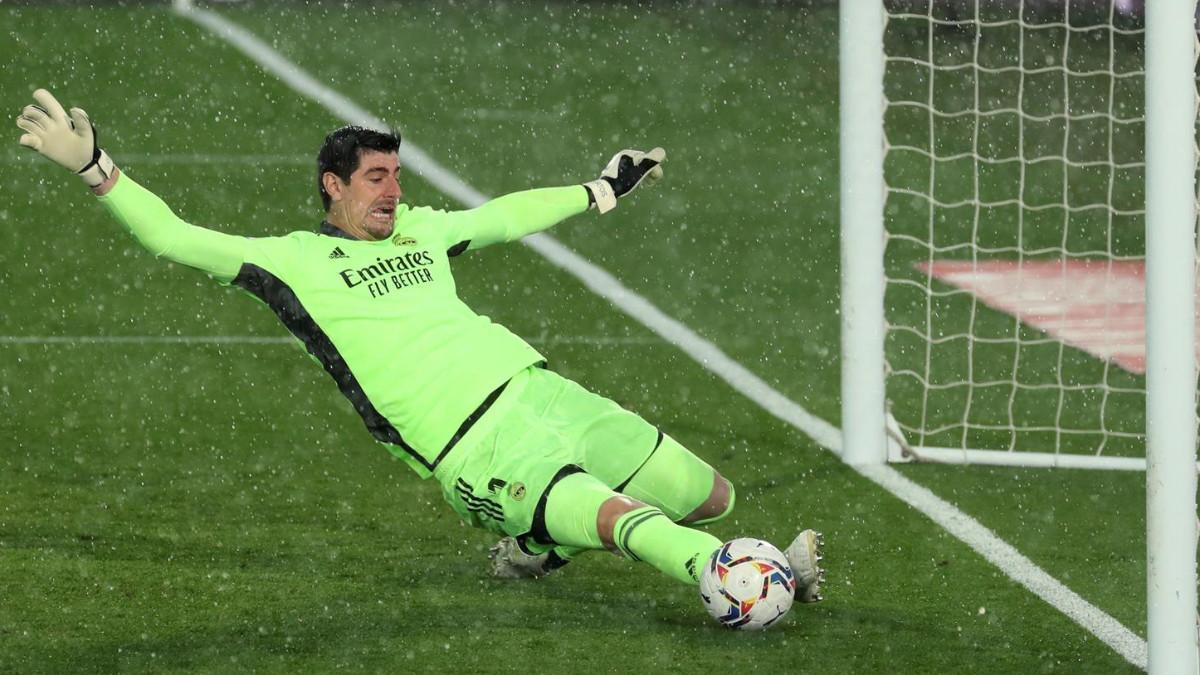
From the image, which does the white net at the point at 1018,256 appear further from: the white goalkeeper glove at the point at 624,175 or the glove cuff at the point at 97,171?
the glove cuff at the point at 97,171

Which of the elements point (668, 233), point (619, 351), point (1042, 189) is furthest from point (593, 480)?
point (1042, 189)

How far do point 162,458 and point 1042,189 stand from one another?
8074 mm

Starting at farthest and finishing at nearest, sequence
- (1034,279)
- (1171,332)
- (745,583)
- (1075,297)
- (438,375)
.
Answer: (1034,279) < (1075,297) < (438,375) < (745,583) < (1171,332)

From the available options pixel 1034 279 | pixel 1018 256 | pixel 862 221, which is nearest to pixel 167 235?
pixel 862 221

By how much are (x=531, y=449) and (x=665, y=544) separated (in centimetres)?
55

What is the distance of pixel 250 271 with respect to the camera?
637 centimetres

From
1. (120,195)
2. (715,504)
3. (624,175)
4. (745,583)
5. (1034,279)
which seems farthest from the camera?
(1034,279)

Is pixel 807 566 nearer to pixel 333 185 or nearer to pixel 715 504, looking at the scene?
pixel 715 504

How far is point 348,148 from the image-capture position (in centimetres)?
648

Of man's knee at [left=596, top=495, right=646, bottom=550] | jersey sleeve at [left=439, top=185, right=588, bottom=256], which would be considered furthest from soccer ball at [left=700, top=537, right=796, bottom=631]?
jersey sleeve at [left=439, top=185, right=588, bottom=256]

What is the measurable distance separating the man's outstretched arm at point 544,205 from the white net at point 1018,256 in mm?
1745

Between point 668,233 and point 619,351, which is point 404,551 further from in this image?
point 668,233

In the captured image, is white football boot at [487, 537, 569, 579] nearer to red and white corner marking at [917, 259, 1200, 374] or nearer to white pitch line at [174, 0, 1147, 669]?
white pitch line at [174, 0, 1147, 669]

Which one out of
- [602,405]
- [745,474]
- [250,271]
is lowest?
[745,474]
